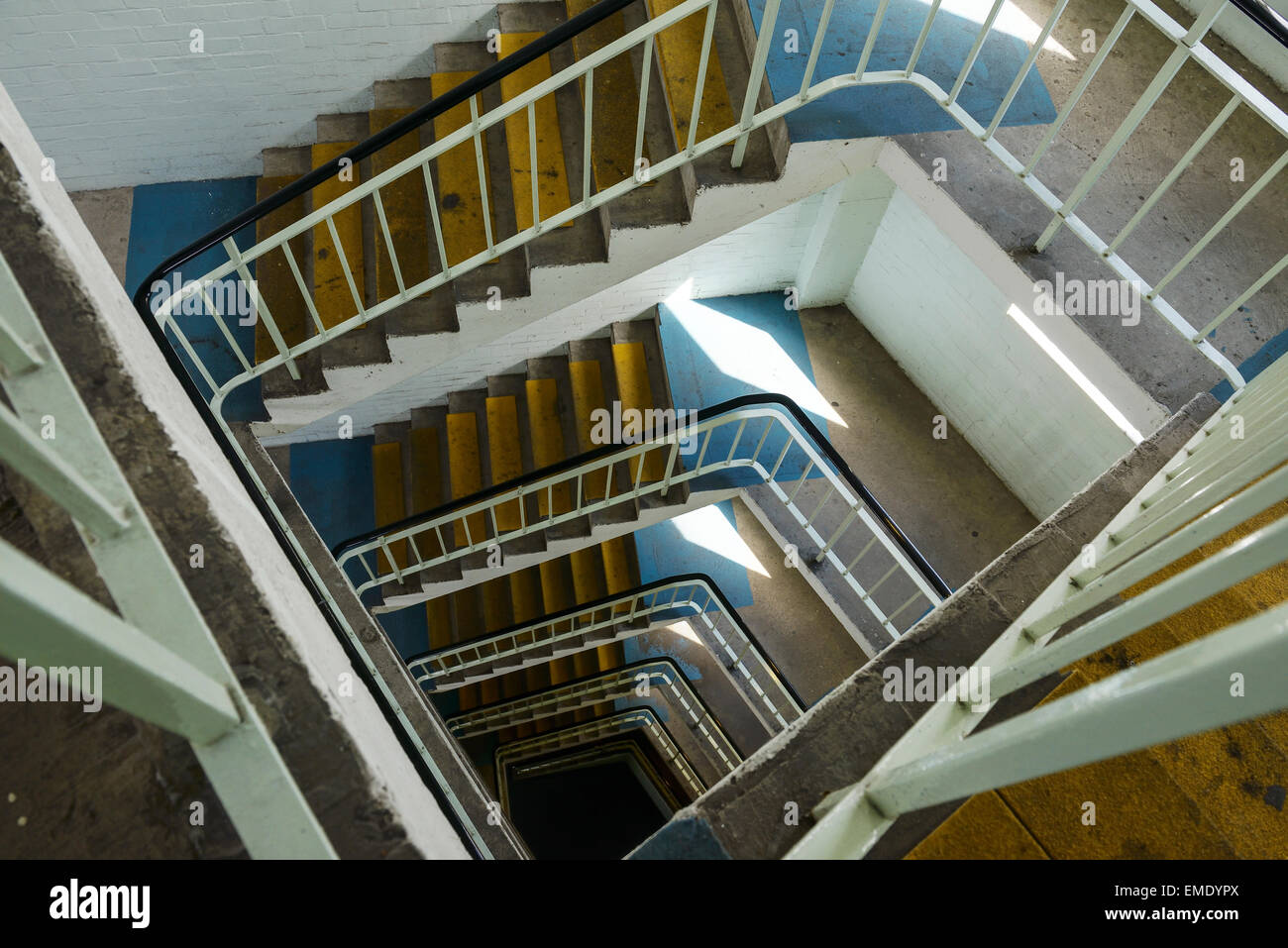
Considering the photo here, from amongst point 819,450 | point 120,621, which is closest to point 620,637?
point 819,450

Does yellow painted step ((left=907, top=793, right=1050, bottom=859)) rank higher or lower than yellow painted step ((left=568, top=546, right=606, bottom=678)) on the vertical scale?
lower

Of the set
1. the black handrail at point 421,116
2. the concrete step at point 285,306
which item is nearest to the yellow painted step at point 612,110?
the black handrail at point 421,116

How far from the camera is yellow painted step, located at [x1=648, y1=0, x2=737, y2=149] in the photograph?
12.5ft

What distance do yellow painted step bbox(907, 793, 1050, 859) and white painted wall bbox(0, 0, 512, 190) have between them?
213 inches

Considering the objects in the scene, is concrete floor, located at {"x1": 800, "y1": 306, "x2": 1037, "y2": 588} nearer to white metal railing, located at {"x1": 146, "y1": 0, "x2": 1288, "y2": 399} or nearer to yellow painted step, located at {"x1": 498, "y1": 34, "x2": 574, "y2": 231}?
white metal railing, located at {"x1": 146, "y1": 0, "x2": 1288, "y2": 399}

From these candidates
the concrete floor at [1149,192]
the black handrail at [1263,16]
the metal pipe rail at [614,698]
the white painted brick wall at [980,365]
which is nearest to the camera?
the black handrail at [1263,16]

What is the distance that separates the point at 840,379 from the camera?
6.53m

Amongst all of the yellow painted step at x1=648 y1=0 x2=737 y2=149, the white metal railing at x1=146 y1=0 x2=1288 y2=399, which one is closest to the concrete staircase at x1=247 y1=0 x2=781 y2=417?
the yellow painted step at x1=648 y1=0 x2=737 y2=149

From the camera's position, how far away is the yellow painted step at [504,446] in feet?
19.7

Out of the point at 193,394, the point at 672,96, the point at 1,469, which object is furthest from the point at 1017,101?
the point at 1,469

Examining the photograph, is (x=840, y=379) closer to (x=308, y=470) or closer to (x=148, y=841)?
(x=308, y=470)

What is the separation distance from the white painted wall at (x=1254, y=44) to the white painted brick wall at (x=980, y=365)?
5.68 feet

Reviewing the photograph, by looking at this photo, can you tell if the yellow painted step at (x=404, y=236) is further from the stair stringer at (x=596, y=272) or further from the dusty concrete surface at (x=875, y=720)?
the dusty concrete surface at (x=875, y=720)
